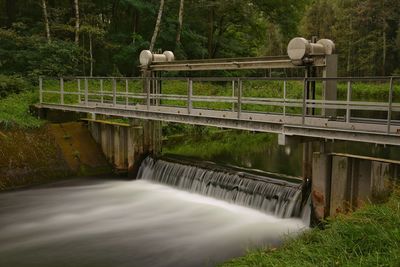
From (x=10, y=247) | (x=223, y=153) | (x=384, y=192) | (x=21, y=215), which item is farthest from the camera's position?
(x=223, y=153)

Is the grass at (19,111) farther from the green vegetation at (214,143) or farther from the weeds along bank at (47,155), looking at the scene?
the green vegetation at (214,143)

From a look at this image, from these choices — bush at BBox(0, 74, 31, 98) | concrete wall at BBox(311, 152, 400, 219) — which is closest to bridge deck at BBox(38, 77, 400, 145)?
concrete wall at BBox(311, 152, 400, 219)

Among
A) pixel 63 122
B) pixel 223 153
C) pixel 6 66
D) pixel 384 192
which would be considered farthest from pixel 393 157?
pixel 6 66

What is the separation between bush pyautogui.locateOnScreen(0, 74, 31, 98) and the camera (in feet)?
76.3

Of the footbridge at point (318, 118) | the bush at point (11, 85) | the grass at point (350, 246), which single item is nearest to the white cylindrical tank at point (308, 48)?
the footbridge at point (318, 118)

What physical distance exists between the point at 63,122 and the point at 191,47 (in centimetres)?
1548

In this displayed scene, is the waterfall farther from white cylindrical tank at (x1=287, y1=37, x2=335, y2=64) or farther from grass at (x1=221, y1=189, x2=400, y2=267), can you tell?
grass at (x1=221, y1=189, x2=400, y2=267)

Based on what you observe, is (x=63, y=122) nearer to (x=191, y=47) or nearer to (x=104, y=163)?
(x=104, y=163)

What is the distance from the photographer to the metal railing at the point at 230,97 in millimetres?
10344

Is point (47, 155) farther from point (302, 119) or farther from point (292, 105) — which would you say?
point (302, 119)

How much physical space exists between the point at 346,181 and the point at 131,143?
10258 millimetres

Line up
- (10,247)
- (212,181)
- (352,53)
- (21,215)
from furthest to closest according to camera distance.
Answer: (352,53) < (212,181) < (21,215) < (10,247)

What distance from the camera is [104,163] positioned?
20.0 metres

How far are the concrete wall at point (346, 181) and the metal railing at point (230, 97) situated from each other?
111cm
